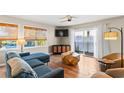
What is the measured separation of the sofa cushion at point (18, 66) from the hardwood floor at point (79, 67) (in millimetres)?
118

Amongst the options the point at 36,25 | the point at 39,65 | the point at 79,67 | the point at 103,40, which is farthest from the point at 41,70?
the point at 103,40

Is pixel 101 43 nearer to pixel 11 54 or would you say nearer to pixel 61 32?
pixel 61 32

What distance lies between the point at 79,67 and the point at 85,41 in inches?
14.9

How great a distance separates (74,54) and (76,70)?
0.65ft

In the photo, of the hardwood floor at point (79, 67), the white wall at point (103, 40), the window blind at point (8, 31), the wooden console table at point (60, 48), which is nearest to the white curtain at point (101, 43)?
the white wall at point (103, 40)

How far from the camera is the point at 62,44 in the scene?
4.80 feet

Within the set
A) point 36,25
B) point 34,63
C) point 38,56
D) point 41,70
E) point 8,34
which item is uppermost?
point 36,25

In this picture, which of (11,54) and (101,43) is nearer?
(101,43)

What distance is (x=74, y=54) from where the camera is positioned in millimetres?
1471

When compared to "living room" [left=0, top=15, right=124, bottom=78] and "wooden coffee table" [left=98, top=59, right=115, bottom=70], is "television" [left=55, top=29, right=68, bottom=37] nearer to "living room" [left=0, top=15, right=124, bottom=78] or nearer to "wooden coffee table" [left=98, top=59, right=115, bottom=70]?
"living room" [left=0, top=15, right=124, bottom=78]

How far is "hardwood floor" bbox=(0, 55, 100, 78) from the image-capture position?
133cm

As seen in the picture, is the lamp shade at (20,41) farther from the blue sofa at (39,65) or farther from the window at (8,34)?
the blue sofa at (39,65)
